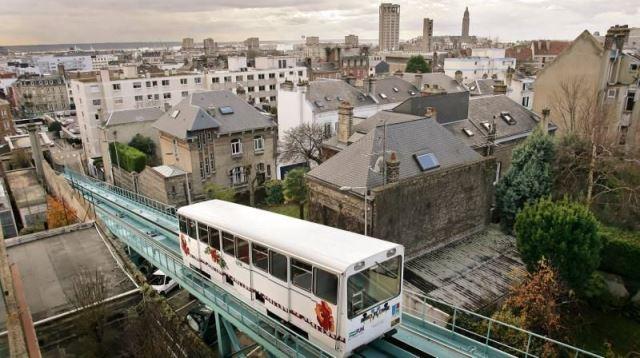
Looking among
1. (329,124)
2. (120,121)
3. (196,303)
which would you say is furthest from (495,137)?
(120,121)

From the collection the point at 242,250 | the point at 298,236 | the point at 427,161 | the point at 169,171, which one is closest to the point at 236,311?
the point at 242,250

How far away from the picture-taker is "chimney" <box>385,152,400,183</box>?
2181cm

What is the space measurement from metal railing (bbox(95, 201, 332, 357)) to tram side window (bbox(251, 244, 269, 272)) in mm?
1830

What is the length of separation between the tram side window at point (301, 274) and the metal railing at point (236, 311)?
1636 millimetres

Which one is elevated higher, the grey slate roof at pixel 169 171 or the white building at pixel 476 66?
the white building at pixel 476 66

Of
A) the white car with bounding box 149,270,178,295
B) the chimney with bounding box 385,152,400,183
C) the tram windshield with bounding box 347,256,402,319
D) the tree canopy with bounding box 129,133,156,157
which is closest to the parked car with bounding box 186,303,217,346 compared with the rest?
the white car with bounding box 149,270,178,295

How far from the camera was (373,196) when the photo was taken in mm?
21266

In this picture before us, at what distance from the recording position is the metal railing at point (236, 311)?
→ 43.8ft

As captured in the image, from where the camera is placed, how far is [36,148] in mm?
49344

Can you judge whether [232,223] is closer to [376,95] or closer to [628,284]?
[628,284]

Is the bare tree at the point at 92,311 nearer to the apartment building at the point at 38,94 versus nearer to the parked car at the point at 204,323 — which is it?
the parked car at the point at 204,323

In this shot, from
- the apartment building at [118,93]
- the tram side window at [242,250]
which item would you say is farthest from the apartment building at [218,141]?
the tram side window at [242,250]

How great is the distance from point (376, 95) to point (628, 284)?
36243mm

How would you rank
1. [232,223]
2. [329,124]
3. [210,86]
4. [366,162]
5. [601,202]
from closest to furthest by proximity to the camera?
[232,223], [366,162], [601,202], [329,124], [210,86]
